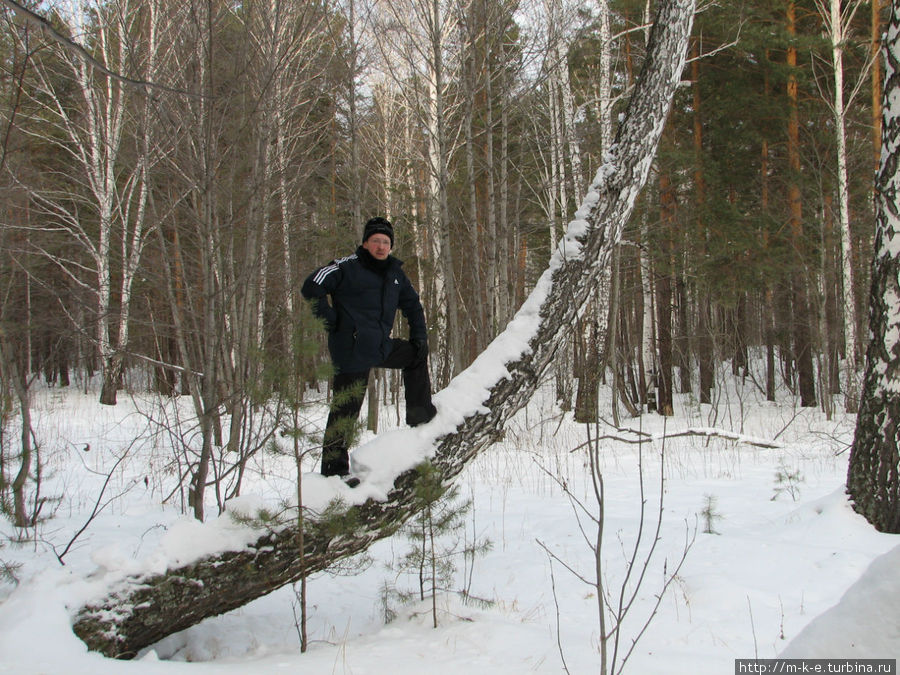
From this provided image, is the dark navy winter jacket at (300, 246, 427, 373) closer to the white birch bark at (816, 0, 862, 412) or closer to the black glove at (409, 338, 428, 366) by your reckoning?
the black glove at (409, 338, 428, 366)

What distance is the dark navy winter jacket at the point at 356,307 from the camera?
3.09 m

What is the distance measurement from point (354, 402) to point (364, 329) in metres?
0.43

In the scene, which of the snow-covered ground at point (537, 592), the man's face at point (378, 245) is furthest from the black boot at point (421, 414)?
the man's face at point (378, 245)

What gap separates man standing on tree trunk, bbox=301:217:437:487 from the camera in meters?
2.97

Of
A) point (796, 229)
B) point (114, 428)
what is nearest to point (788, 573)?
point (114, 428)

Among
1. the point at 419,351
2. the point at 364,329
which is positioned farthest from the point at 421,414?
the point at 364,329

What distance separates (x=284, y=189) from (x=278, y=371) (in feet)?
13.9

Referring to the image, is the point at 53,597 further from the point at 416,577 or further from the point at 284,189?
the point at 284,189

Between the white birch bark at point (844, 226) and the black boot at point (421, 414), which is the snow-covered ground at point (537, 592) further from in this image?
the white birch bark at point (844, 226)

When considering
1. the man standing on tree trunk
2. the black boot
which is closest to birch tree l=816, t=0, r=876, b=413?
the man standing on tree trunk

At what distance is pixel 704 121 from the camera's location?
1419 centimetres

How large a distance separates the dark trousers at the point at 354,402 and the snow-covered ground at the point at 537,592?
19 centimetres

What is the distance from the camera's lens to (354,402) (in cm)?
296

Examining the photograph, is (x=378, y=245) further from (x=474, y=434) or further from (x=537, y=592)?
(x=537, y=592)
